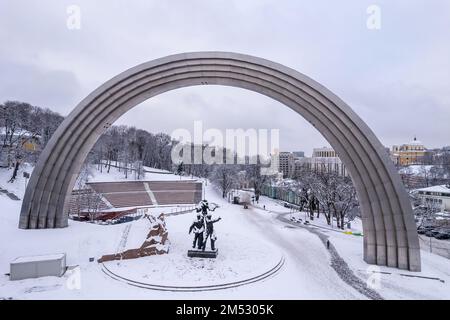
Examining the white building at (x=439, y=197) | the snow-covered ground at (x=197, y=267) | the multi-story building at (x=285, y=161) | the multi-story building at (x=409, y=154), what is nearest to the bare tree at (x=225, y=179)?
the snow-covered ground at (x=197, y=267)

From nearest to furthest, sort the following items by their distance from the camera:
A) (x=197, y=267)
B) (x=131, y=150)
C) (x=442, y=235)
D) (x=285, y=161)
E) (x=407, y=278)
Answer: (x=407, y=278) → (x=197, y=267) → (x=442, y=235) → (x=131, y=150) → (x=285, y=161)

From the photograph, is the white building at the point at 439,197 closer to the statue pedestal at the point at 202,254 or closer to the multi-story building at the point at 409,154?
the statue pedestal at the point at 202,254

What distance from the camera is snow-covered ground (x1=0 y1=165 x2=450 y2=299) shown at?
31.6ft

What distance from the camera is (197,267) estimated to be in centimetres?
1192

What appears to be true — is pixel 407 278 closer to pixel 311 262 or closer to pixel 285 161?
pixel 311 262

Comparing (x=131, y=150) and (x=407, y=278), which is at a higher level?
(x=131, y=150)

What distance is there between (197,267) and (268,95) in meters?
11.0

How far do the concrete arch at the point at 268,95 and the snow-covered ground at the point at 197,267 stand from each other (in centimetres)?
137

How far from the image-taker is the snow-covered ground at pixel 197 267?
31.6ft

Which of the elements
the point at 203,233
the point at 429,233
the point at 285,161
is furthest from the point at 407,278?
the point at 285,161

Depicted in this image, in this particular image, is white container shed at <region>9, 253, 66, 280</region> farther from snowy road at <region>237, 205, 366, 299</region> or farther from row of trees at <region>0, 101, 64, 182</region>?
row of trees at <region>0, 101, 64, 182</region>
